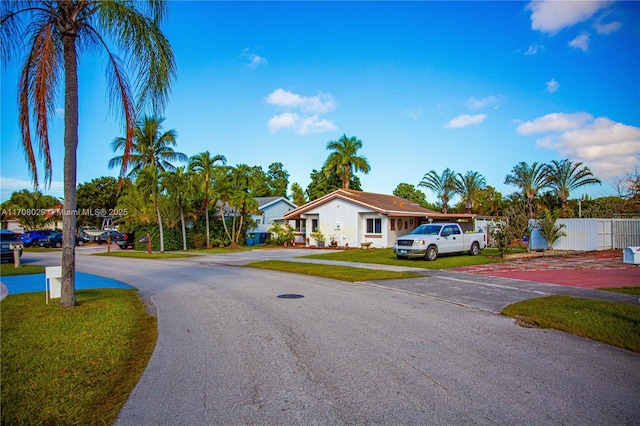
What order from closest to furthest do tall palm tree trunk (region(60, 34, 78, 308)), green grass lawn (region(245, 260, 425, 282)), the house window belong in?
tall palm tree trunk (region(60, 34, 78, 308))
green grass lawn (region(245, 260, 425, 282))
the house window

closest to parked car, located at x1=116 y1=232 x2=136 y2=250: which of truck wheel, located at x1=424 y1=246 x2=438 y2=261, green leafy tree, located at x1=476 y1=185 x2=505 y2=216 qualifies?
truck wheel, located at x1=424 y1=246 x2=438 y2=261

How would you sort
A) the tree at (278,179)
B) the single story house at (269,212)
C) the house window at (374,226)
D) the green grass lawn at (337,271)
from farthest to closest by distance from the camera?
the tree at (278,179) → the single story house at (269,212) → the house window at (374,226) → the green grass lawn at (337,271)

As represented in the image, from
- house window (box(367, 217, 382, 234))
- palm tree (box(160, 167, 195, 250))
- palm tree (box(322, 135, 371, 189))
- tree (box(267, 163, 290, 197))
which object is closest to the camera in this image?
palm tree (box(160, 167, 195, 250))

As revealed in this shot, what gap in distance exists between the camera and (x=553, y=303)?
10047 mm

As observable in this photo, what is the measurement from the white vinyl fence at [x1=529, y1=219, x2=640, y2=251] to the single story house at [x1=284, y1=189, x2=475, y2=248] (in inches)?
376

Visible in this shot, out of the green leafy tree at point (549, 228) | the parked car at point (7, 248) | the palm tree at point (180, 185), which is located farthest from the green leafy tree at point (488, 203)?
the parked car at point (7, 248)

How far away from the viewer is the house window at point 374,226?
107 feet

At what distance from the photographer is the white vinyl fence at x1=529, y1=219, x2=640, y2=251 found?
25875 mm

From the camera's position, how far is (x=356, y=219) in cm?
3309

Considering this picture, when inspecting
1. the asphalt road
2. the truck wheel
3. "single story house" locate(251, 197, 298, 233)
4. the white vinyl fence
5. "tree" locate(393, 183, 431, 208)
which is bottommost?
the asphalt road

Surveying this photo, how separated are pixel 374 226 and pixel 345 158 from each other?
1857 centimetres

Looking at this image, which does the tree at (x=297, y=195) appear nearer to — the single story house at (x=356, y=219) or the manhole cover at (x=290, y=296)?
the single story house at (x=356, y=219)

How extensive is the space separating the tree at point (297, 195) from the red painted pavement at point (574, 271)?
45323mm

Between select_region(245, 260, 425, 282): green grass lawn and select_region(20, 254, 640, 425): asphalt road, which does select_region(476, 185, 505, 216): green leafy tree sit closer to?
select_region(245, 260, 425, 282): green grass lawn
